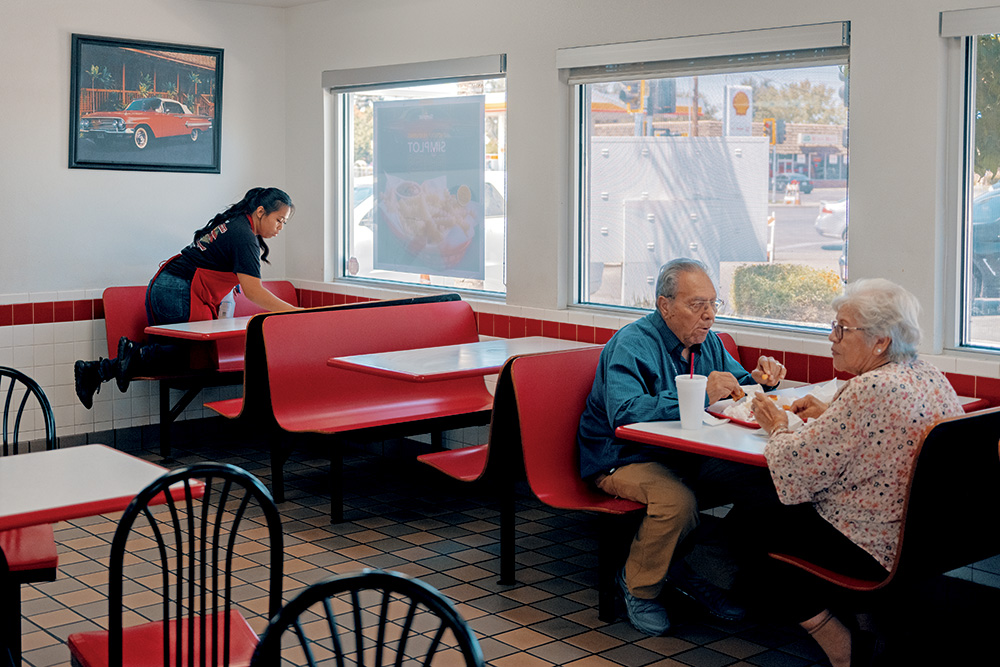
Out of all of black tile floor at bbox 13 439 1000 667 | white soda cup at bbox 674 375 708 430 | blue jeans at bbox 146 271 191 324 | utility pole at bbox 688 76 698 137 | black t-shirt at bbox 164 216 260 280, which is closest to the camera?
white soda cup at bbox 674 375 708 430

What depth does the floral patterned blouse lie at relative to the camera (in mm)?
3000

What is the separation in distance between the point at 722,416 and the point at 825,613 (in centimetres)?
71

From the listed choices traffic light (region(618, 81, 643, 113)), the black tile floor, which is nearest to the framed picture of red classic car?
the black tile floor

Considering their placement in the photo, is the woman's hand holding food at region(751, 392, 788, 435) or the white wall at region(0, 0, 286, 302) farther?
the white wall at region(0, 0, 286, 302)

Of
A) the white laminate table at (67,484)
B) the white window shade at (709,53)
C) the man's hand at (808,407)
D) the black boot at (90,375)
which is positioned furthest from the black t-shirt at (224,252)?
the man's hand at (808,407)

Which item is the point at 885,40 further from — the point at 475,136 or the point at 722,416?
the point at 475,136

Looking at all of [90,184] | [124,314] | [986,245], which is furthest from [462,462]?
[90,184]

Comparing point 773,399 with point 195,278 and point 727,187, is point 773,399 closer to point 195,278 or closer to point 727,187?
point 727,187

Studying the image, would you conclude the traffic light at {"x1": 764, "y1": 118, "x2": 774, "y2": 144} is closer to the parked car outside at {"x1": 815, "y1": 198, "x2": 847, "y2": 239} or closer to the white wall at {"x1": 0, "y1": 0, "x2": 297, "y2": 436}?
the parked car outside at {"x1": 815, "y1": 198, "x2": 847, "y2": 239}

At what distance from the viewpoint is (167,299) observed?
20.6 ft

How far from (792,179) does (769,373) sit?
1.13 meters

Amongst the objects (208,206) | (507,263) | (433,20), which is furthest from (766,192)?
(208,206)

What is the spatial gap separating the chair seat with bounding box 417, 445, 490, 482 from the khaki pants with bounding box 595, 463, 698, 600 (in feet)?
2.32

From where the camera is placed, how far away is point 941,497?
3.03 meters
